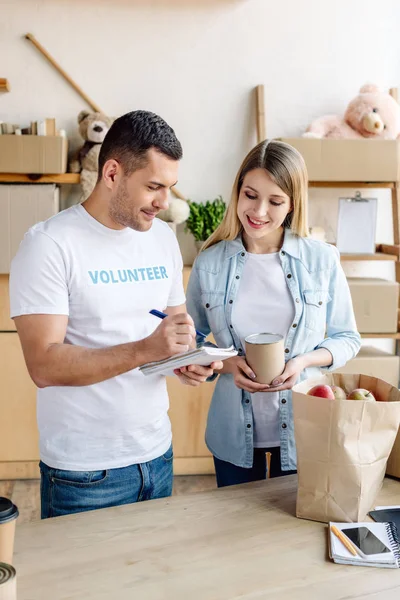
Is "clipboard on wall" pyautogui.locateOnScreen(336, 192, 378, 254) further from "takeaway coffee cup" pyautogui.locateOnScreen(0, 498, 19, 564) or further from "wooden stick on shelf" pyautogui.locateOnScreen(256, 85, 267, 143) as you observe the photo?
"takeaway coffee cup" pyautogui.locateOnScreen(0, 498, 19, 564)

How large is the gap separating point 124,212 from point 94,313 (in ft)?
0.76

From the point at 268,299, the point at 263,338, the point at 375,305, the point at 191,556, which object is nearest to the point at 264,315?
the point at 268,299

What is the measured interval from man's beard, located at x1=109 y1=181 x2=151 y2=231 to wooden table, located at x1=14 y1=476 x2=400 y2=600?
593 millimetres

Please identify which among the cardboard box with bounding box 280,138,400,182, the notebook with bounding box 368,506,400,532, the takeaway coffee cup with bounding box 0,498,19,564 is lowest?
the notebook with bounding box 368,506,400,532

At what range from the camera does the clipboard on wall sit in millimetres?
3434

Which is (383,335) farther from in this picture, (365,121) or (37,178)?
(37,178)

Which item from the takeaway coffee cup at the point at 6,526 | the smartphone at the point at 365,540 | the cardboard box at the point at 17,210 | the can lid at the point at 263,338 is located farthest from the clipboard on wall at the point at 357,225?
the takeaway coffee cup at the point at 6,526

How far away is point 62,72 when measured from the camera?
3379 millimetres

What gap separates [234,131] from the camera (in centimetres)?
354

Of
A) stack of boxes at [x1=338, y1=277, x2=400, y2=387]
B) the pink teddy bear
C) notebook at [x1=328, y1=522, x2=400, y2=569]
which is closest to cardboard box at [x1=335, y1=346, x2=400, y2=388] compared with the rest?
stack of boxes at [x1=338, y1=277, x2=400, y2=387]

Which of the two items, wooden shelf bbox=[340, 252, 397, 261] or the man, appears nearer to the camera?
the man

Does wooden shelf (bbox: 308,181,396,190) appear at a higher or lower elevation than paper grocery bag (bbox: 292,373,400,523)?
higher

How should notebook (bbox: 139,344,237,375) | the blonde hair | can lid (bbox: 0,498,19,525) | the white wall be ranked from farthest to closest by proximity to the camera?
1. the white wall
2. the blonde hair
3. notebook (bbox: 139,344,237,375)
4. can lid (bbox: 0,498,19,525)

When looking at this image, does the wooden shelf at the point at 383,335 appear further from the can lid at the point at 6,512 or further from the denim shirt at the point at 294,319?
the can lid at the point at 6,512
